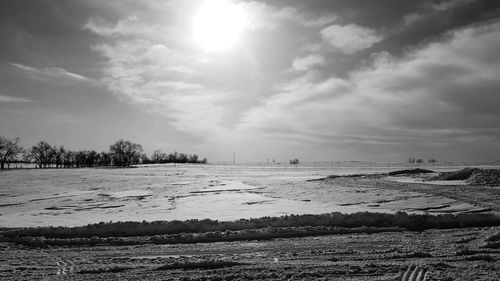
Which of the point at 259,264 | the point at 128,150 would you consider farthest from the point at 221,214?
the point at 128,150

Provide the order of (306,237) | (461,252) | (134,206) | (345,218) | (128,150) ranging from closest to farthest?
(461,252)
(306,237)
(345,218)
(134,206)
(128,150)

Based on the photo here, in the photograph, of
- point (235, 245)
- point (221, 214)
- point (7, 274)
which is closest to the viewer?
point (7, 274)

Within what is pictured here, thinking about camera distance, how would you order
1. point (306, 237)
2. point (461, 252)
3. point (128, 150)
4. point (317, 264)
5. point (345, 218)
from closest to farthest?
1. point (317, 264)
2. point (461, 252)
3. point (306, 237)
4. point (345, 218)
5. point (128, 150)

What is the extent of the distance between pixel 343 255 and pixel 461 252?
216 cm

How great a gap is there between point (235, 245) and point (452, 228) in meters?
5.86

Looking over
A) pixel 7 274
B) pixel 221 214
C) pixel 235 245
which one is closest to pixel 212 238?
pixel 235 245

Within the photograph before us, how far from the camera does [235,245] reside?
8.16 metres

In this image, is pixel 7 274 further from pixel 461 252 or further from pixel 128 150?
pixel 128 150

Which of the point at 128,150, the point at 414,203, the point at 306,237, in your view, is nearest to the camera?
the point at 306,237

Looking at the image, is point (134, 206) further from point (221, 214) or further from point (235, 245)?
point (235, 245)

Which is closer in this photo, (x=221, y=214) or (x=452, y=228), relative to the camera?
(x=452, y=228)

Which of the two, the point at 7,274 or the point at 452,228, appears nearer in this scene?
the point at 7,274

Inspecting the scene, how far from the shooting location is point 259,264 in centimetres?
635

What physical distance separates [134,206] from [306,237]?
8.59 metres
